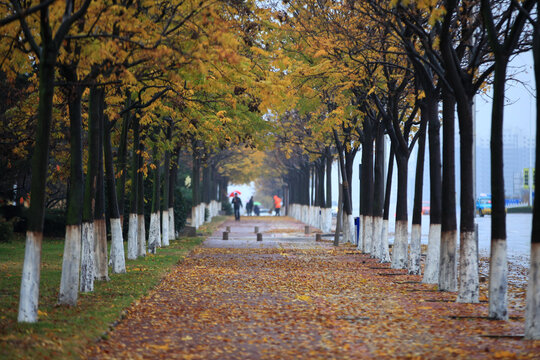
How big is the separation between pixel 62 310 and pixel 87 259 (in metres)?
2.49

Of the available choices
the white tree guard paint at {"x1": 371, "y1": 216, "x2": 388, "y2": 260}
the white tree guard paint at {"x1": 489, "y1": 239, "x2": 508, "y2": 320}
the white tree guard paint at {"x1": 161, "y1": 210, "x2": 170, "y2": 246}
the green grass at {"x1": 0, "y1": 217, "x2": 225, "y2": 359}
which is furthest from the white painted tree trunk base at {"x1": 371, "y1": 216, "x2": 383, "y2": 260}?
the white tree guard paint at {"x1": 489, "y1": 239, "x2": 508, "y2": 320}

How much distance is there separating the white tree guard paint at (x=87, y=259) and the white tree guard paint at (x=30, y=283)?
380 centimetres

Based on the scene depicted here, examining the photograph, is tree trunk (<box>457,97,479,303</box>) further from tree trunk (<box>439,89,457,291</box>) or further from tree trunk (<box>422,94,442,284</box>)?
tree trunk (<box>422,94,442,284</box>)

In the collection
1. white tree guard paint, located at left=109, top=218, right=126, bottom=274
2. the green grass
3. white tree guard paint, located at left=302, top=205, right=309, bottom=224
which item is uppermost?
white tree guard paint, located at left=302, top=205, right=309, bottom=224

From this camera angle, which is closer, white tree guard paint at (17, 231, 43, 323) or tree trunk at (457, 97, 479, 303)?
white tree guard paint at (17, 231, 43, 323)

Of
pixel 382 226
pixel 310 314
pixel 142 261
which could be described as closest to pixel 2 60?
pixel 310 314

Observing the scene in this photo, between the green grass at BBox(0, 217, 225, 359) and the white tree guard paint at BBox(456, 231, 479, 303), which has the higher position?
the white tree guard paint at BBox(456, 231, 479, 303)

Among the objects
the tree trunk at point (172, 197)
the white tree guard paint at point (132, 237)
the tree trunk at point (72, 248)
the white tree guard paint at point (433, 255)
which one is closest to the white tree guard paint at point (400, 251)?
the white tree guard paint at point (433, 255)

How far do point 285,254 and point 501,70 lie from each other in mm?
17246

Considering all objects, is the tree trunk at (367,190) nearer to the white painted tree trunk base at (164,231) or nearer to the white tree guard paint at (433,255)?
the white painted tree trunk base at (164,231)

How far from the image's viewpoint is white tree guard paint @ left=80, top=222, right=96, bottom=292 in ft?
47.8

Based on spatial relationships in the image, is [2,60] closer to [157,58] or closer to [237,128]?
[157,58]

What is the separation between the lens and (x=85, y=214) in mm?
15148

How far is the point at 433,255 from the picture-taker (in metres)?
17.2
